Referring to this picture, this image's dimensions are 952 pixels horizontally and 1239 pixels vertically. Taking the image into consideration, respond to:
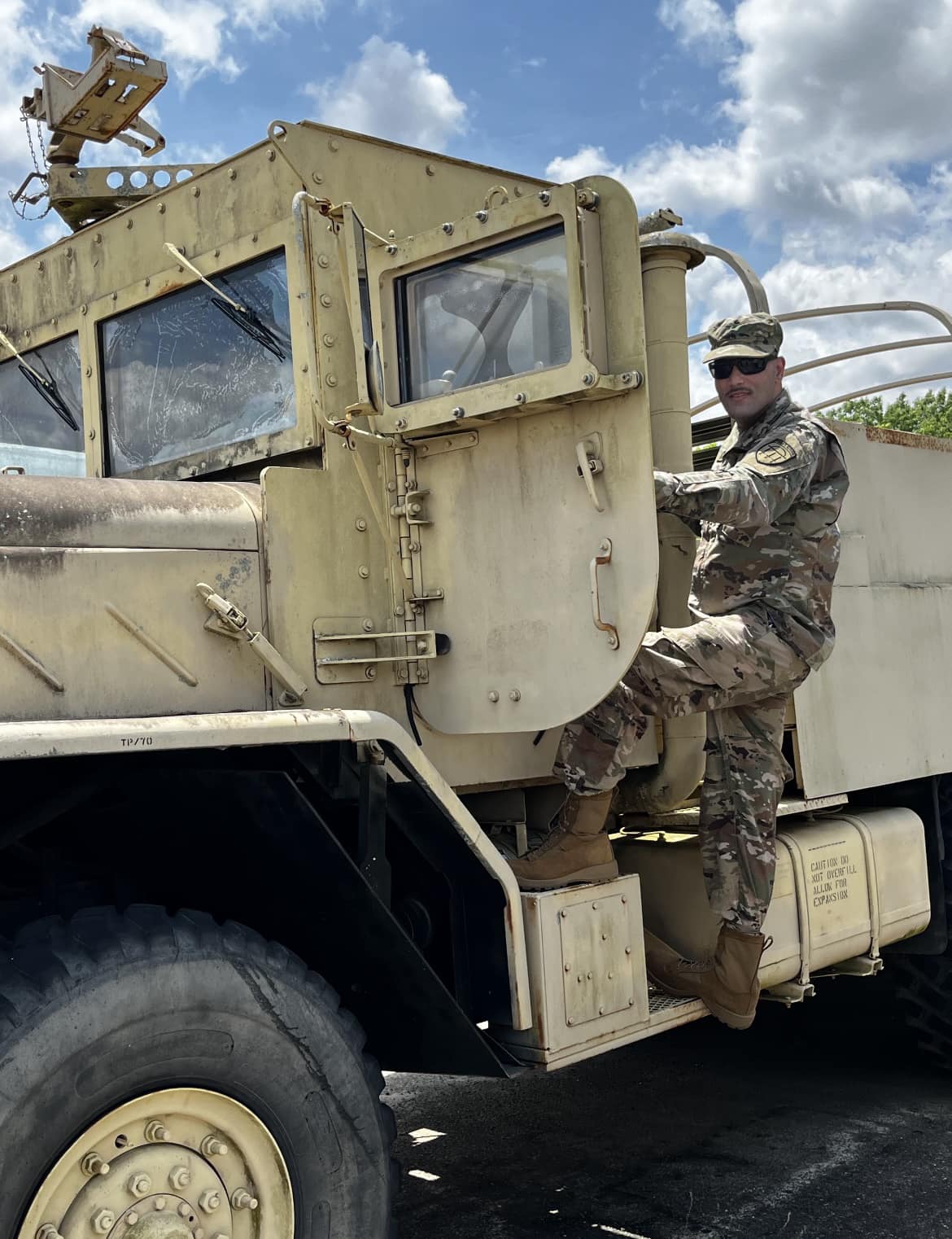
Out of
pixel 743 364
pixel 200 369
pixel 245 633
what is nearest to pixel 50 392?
pixel 200 369

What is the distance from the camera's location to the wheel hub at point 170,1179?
2014 millimetres

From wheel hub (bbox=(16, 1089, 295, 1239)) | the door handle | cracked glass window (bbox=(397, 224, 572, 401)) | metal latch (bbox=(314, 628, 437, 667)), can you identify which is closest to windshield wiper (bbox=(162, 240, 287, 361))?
cracked glass window (bbox=(397, 224, 572, 401))

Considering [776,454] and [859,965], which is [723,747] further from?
[859,965]

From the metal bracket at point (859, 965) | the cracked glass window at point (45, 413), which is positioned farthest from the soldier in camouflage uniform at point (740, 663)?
the cracked glass window at point (45, 413)

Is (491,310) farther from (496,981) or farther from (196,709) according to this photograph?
(496,981)

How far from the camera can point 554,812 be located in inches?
133

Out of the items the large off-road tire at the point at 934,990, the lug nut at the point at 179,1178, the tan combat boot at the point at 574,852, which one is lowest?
the large off-road tire at the point at 934,990

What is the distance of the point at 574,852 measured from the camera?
9.90 ft

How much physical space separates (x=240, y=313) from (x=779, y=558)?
4.86ft

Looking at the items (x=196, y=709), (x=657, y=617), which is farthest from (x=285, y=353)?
(x=657, y=617)

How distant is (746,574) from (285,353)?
130cm

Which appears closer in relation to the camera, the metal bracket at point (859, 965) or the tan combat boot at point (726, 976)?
the tan combat boot at point (726, 976)

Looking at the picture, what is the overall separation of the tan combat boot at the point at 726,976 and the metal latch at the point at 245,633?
4.21 feet

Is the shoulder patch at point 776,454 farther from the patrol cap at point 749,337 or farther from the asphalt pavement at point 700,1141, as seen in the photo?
the asphalt pavement at point 700,1141
